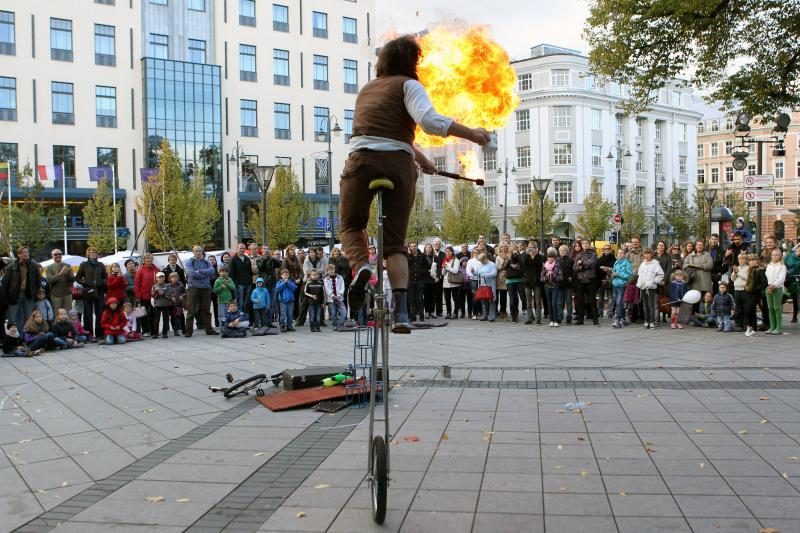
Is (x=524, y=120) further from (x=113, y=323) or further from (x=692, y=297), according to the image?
(x=113, y=323)

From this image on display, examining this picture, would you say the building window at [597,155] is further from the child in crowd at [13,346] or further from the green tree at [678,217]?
the child in crowd at [13,346]

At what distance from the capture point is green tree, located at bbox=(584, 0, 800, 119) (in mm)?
13570

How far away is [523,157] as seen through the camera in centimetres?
6047

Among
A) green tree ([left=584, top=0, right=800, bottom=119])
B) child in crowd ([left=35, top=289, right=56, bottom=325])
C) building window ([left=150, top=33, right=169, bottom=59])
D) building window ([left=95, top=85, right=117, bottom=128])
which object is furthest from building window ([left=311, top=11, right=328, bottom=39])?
child in crowd ([left=35, top=289, right=56, bottom=325])

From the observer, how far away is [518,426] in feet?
21.0

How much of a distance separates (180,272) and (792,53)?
1313 cm

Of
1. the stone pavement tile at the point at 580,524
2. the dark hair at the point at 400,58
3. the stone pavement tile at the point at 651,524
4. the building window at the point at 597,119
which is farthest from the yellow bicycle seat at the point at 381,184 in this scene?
the building window at the point at 597,119

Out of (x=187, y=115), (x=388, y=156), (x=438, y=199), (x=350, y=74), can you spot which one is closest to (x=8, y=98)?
(x=187, y=115)

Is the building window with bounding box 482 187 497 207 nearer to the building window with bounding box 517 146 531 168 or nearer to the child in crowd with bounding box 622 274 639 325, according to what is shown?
the building window with bounding box 517 146 531 168

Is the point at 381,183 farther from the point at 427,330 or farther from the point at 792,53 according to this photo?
the point at 792,53

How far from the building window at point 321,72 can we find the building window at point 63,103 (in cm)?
1675

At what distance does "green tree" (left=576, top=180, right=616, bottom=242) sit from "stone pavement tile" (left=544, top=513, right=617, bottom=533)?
5124 cm

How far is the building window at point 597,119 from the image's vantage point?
2370 inches

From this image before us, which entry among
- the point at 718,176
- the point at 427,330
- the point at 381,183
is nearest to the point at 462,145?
the point at 381,183
